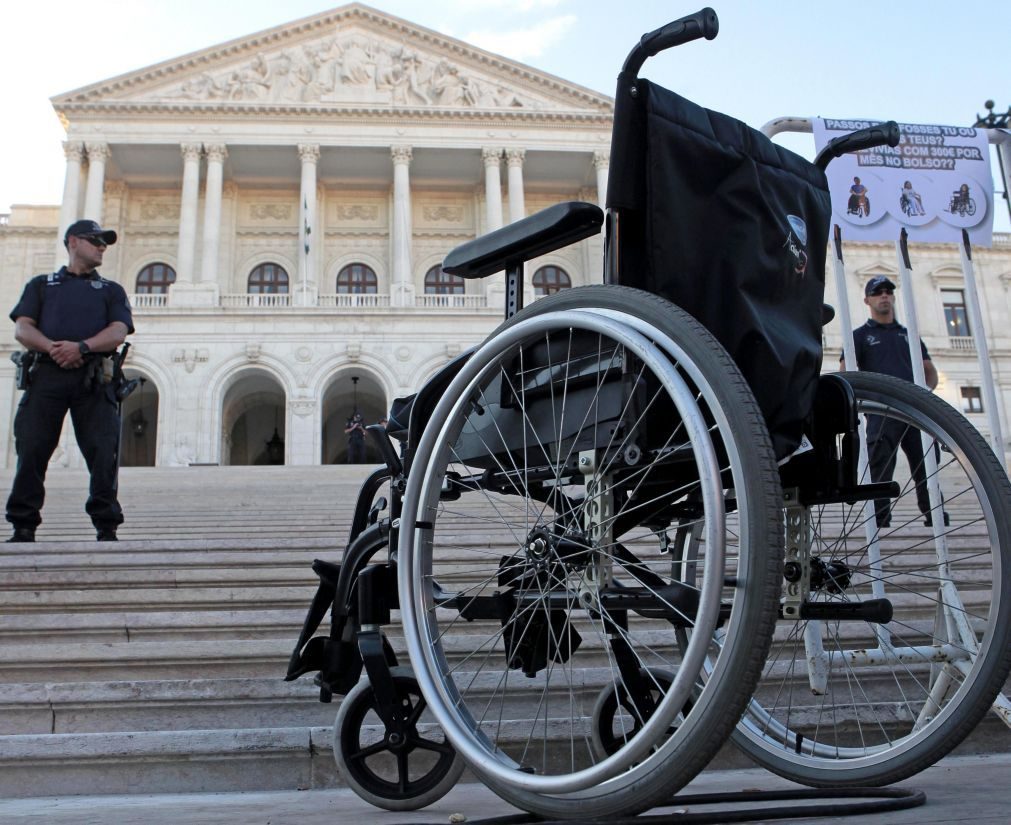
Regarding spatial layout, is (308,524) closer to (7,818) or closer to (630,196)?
(7,818)

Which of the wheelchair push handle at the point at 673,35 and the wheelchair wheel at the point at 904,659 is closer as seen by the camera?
the wheelchair push handle at the point at 673,35

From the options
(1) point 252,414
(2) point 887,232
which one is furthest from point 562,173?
(2) point 887,232

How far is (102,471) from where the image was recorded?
5539 mm

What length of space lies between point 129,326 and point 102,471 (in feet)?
2.94

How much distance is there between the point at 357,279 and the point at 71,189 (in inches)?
413

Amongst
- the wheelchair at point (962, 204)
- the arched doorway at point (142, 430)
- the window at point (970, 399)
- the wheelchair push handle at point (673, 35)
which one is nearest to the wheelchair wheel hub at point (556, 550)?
the wheelchair push handle at point (673, 35)

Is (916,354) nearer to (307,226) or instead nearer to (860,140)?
(860,140)

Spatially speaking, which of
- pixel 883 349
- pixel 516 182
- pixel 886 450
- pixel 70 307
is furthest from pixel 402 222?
pixel 886 450

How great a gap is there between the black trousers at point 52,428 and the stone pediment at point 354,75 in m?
31.3

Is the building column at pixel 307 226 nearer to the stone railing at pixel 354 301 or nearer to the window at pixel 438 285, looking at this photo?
the stone railing at pixel 354 301

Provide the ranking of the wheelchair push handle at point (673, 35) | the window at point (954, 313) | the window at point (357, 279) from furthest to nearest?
the window at point (954, 313) → the window at point (357, 279) → the wheelchair push handle at point (673, 35)

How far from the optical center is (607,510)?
171 centimetres

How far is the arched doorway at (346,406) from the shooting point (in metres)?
31.3

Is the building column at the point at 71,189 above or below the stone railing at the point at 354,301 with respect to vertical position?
above
